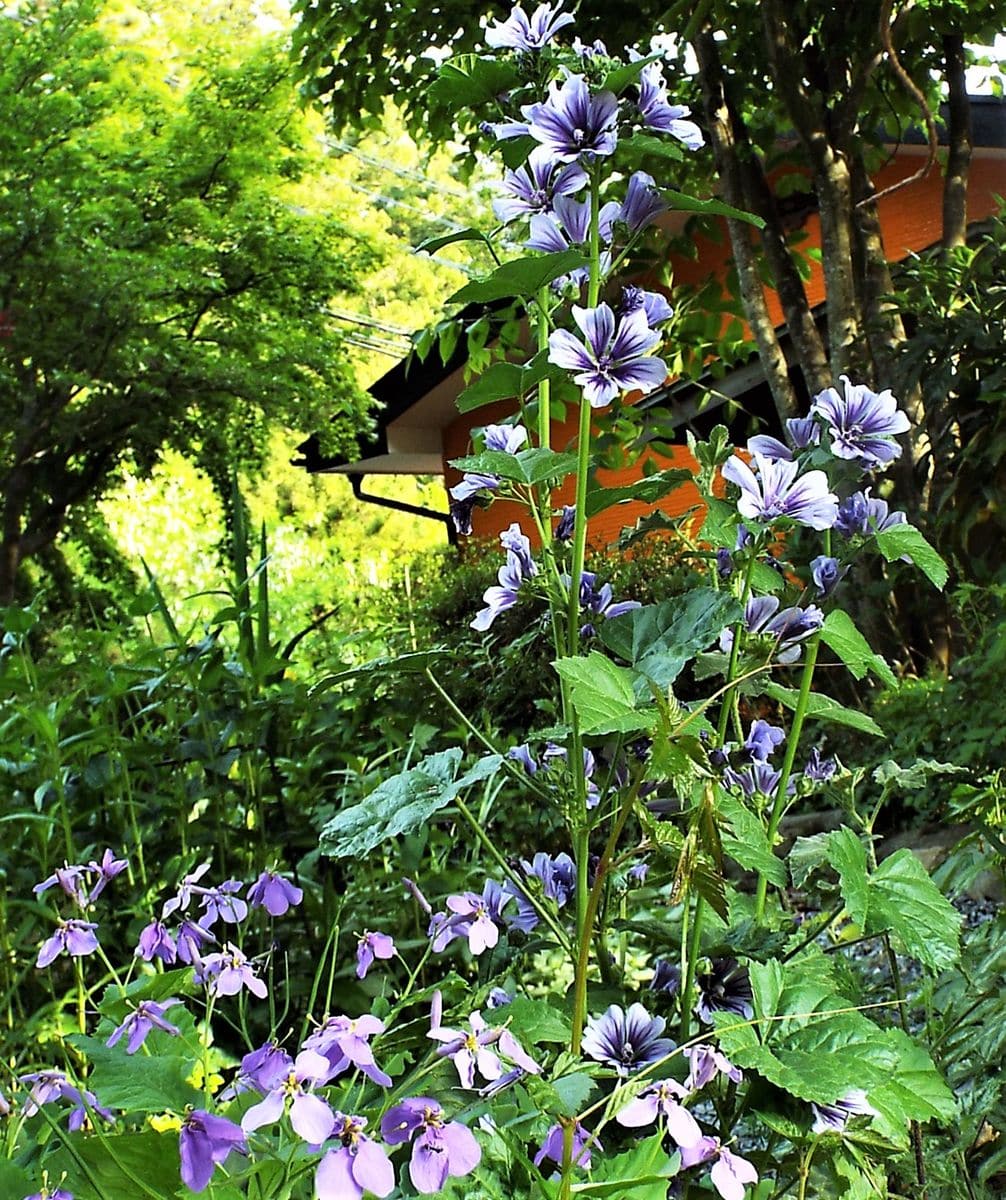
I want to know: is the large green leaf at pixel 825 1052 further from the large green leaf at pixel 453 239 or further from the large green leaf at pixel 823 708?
the large green leaf at pixel 453 239

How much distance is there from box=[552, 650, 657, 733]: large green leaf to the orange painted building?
2450 mm

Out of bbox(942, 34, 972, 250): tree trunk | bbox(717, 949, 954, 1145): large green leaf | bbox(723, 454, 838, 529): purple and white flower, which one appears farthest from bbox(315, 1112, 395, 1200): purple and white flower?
bbox(942, 34, 972, 250): tree trunk

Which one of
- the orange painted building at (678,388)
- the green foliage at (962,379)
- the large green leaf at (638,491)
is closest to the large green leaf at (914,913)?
the large green leaf at (638,491)

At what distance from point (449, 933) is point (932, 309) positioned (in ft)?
10.4

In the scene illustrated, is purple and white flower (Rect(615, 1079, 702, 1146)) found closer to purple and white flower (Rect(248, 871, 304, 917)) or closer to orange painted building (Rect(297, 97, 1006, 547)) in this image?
purple and white flower (Rect(248, 871, 304, 917))

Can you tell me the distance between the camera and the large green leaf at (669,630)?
0.72 metres

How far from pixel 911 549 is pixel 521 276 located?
0.37 meters

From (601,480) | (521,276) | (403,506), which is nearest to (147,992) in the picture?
(521,276)

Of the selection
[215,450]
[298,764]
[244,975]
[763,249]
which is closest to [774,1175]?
[244,975]

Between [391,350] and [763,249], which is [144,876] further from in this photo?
[391,350]

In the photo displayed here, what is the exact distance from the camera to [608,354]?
79cm

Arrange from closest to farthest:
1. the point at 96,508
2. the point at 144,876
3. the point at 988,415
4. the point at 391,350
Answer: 1. the point at 144,876
2. the point at 988,415
3. the point at 96,508
4. the point at 391,350

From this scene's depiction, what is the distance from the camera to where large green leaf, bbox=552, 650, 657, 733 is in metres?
0.64

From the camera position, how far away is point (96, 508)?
14.2m
